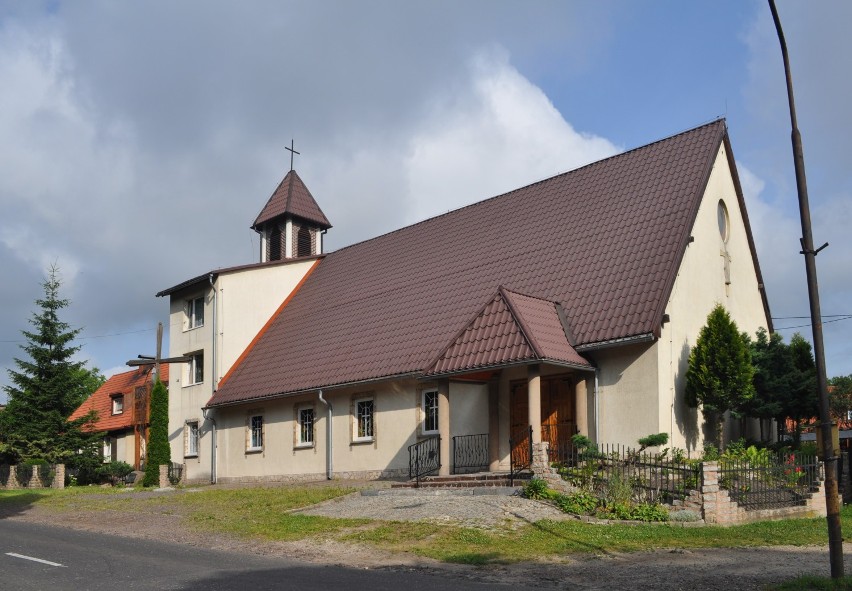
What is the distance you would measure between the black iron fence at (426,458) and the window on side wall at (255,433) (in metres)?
8.09

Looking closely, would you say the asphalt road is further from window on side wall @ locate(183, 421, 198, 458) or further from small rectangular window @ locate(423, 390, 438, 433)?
window on side wall @ locate(183, 421, 198, 458)

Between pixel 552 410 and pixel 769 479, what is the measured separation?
5.74 meters

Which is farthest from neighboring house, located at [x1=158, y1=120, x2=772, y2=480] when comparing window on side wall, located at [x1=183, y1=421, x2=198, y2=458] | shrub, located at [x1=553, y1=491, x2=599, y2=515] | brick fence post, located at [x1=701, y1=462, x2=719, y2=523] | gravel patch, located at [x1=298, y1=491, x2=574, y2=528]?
brick fence post, located at [x1=701, y1=462, x2=719, y2=523]

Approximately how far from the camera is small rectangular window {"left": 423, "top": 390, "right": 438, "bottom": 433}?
24.8 m

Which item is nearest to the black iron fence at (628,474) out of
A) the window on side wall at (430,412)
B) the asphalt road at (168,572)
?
the asphalt road at (168,572)

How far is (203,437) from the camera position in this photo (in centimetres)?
3306

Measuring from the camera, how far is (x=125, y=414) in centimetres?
4294

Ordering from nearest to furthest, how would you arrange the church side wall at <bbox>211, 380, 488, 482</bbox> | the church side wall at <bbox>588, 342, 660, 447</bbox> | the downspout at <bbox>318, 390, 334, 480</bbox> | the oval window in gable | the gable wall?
the church side wall at <bbox>588, 342, 660, 447</bbox>
the gable wall
the church side wall at <bbox>211, 380, 488, 482</bbox>
the oval window in gable
the downspout at <bbox>318, 390, 334, 480</bbox>

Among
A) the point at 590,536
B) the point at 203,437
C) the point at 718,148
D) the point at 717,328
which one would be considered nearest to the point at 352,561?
the point at 590,536

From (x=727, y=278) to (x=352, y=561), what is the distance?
48.3 feet

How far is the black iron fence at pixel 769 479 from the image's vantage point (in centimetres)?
1765

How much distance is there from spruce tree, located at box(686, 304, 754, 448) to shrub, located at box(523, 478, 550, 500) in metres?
4.90

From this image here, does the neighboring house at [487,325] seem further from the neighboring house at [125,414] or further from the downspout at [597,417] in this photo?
the neighboring house at [125,414]

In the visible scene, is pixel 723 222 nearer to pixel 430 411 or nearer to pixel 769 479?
pixel 769 479
